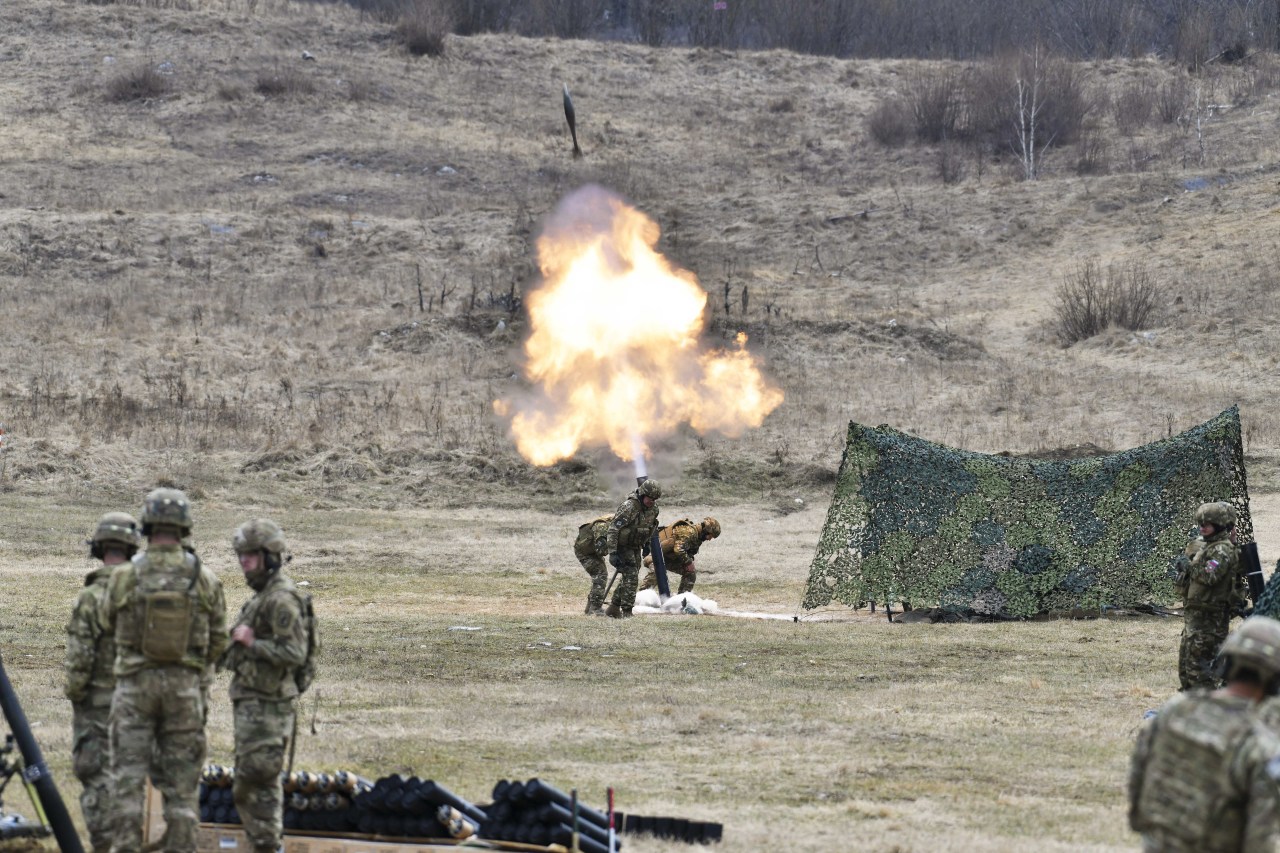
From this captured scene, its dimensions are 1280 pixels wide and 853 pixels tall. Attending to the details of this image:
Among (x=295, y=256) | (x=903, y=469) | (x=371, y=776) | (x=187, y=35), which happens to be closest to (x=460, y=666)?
(x=371, y=776)

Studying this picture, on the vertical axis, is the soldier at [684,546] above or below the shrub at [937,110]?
below

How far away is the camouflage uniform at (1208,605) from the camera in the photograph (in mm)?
15148

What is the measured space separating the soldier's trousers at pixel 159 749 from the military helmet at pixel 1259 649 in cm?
538

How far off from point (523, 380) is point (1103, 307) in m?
16.7

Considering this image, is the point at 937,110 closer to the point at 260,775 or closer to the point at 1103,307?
the point at 1103,307

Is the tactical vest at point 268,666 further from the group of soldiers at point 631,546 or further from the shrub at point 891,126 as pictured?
the shrub at point 891,126

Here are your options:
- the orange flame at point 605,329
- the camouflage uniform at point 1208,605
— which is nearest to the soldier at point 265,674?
the camouflage uniform at point 1208,605

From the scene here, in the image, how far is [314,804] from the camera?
10.2 metres

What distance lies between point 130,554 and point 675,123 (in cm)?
6061

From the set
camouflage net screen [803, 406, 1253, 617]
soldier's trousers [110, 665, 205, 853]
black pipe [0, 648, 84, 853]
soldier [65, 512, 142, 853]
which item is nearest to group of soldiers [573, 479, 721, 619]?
camouflage net screen [803, 406, 1253, 617]

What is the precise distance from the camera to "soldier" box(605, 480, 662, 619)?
2222 cm

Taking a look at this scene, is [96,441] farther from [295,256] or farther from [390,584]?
[295,256]

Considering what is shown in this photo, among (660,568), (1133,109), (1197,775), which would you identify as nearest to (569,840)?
(1197,775)

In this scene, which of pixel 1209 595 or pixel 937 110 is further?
pixel 937 110
